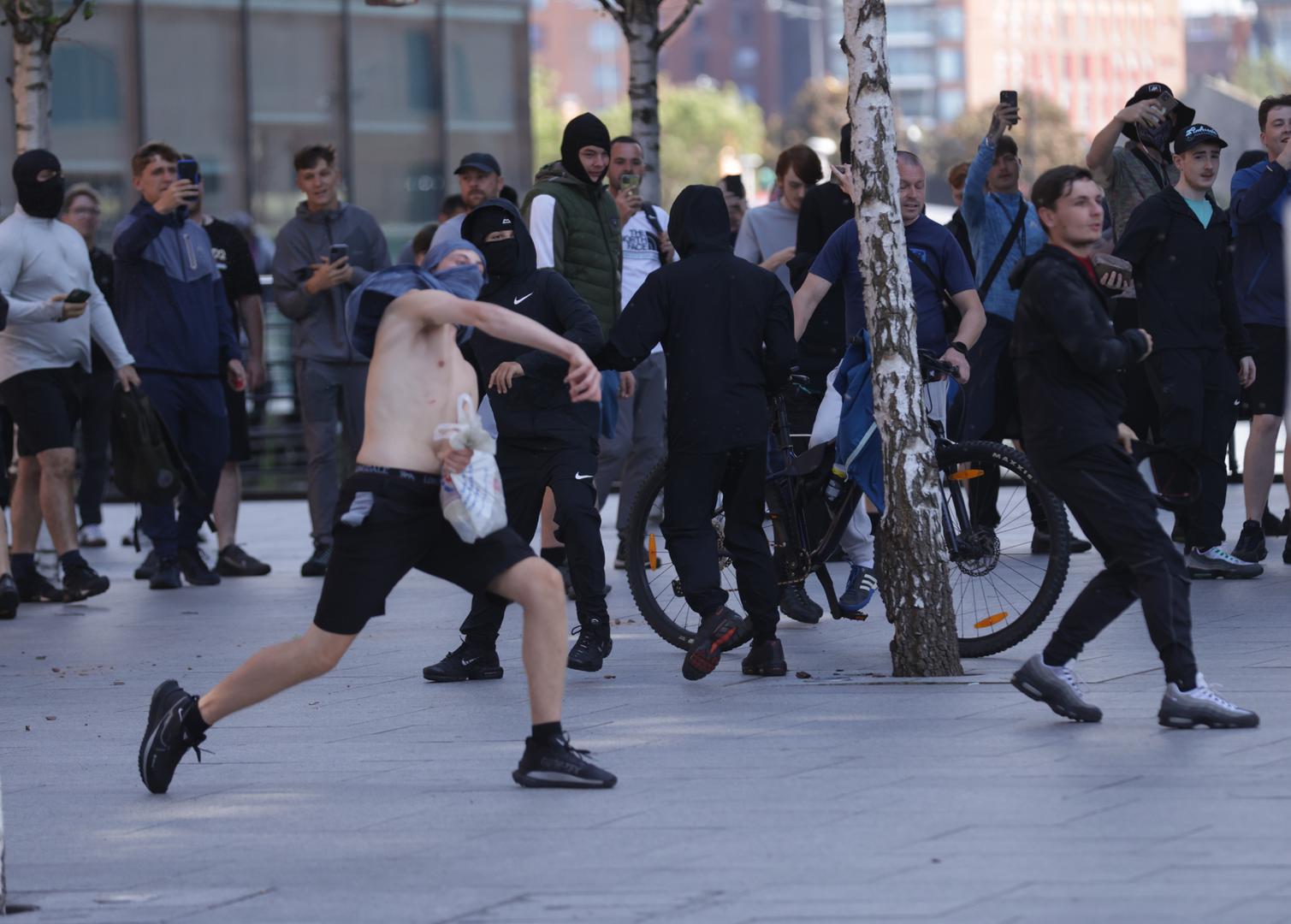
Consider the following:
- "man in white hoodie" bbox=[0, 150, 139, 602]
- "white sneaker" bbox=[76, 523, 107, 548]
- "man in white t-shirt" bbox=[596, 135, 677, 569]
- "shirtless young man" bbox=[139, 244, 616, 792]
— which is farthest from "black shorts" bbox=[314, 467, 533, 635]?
"white sneaker" bbox=[76, 523, 107, 548]

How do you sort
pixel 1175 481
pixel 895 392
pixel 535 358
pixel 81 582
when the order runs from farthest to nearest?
pixel 81 582, pixel 1175 481, pixel 535 358, pixel 895 392

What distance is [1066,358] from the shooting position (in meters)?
7.04

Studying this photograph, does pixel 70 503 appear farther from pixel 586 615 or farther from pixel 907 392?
pixel 907 392

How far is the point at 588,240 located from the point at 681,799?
4.85 m

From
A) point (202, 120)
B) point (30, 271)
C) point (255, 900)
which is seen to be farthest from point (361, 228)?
point (202, 120)

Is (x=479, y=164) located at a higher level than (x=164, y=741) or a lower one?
higher

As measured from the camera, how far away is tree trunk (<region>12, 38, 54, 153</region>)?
13.2 meters

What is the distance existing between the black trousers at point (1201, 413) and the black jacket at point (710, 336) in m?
2.76

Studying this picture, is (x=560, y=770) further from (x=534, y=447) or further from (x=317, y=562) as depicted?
(x=317, y=562)

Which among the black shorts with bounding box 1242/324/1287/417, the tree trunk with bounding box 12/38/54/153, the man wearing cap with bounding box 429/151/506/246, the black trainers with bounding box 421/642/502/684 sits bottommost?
the black trainers with bounding box 421/642/502/684

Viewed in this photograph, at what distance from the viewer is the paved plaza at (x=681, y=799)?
510 centimetres

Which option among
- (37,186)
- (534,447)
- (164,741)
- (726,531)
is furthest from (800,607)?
(37,186)

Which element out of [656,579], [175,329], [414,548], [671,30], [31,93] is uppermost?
[671,30]

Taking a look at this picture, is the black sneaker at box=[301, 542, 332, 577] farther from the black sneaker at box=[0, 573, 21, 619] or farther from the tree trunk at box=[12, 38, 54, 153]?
the tree trunk at box=[12, 38, 54, 153]
